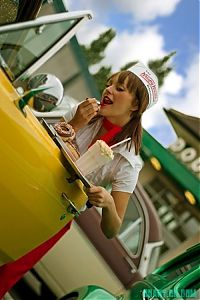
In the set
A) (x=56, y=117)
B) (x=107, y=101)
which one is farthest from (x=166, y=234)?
(x=107, y=101)

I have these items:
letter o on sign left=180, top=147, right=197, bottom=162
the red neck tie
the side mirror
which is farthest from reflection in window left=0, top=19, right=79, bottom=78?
letter o on sign left=180, top=147, right=197, bottom=162

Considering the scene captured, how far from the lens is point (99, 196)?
1.97m

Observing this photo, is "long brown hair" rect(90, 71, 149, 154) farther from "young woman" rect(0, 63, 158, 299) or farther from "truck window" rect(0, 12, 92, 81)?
"truck window" rect(0, 12, 92, 81)

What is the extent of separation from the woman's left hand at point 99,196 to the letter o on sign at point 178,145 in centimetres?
1286

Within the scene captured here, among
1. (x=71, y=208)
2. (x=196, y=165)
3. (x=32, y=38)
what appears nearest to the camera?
(x=71, y=208)

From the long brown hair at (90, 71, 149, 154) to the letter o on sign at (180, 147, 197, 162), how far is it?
12483 millimetres

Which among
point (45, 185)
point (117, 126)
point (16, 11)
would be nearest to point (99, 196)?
point (45, 185)

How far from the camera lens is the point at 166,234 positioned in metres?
12.2

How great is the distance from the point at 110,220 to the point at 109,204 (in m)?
0.12

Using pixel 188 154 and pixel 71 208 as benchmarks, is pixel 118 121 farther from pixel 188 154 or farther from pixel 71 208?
pixel 188 154

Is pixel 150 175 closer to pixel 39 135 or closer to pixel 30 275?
pixel 30 275

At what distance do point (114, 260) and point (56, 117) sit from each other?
1.44 m

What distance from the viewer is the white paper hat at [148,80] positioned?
6.91 ft

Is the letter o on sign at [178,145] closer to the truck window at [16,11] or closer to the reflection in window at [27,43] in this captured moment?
the reflection in window at [27,43]
